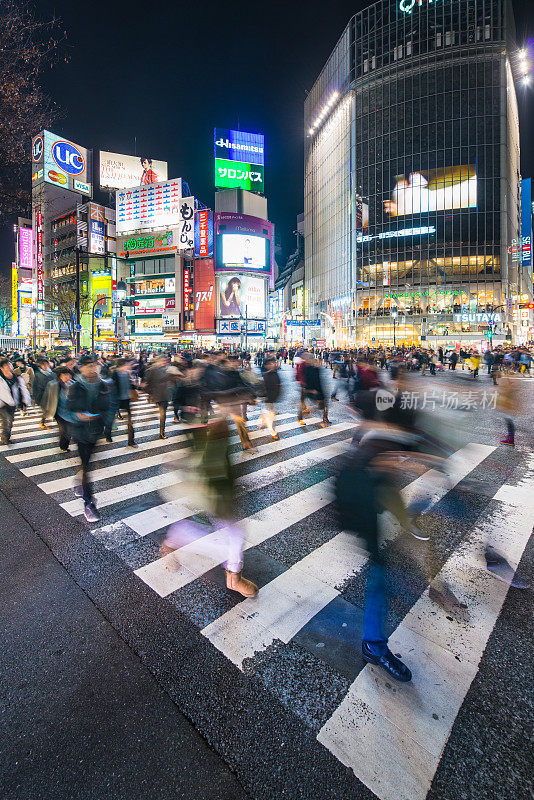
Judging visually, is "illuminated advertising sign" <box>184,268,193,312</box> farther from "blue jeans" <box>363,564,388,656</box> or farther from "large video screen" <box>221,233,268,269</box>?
"blue jeans" <box>363,564,388,656</box>

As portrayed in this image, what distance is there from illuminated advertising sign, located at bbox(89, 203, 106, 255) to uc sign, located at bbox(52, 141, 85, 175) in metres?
8.94

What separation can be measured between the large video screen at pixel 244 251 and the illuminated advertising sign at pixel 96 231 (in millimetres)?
24639

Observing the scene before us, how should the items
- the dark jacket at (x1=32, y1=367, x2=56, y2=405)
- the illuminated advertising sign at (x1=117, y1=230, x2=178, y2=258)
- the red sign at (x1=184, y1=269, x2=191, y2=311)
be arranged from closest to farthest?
the dark jacket at (x1=32, y1=367, x2=56, y2=405) < the illuminated advertising sign at (x1=117, y1=230, x2=178, y2=258) < the red sign at (x1=184, y1=269, x2=191, y2=311)

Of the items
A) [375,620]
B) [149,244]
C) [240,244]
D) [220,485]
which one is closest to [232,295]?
[240,244]

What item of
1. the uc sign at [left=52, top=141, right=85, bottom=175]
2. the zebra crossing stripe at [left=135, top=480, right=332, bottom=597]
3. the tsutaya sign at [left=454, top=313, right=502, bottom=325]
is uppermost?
the uc sign at [left=52, top=141, right=85, bottom=175]

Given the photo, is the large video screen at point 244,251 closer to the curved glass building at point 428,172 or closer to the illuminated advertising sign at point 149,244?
the illuminated advertising sign at point 149,244

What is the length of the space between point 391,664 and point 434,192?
7410 cm

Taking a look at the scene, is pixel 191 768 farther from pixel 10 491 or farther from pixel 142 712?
pixel 10 491

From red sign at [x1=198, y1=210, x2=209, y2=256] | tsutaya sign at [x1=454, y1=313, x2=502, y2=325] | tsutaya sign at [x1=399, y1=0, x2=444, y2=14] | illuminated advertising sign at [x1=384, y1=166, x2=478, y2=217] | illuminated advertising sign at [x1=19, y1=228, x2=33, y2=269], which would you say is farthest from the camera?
red sign at [x1=198, y1=210, x2=209, y2=256]

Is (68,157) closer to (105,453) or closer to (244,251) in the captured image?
(244,251)

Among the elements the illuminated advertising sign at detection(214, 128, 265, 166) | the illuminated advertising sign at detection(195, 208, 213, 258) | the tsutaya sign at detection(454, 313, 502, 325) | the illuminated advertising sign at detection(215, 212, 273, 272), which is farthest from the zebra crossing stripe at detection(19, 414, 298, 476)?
the illuminated advertising sign at detection(214, 128, 265, 166)

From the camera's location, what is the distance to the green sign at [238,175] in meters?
73.4

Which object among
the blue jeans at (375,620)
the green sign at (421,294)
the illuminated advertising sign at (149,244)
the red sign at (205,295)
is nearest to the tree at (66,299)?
the illuminated advertising sign at (149,244)

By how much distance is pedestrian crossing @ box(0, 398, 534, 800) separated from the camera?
89.9 inches
